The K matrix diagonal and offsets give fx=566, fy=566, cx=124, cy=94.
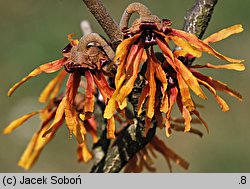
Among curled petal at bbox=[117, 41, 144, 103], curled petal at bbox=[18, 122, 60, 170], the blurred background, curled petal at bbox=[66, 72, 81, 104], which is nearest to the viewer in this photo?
curled petal at bbox=[117, 41, 144, 103]

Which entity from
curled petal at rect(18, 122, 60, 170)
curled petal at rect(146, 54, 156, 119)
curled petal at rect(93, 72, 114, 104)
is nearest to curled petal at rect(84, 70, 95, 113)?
curled petal at rect(93, 72, 114, 104)

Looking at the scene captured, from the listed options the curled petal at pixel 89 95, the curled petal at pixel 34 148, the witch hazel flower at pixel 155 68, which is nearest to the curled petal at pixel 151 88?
the witch hazel flower at pixel 155 68

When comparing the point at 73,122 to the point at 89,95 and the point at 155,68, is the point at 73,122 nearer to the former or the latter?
the point at 89,95

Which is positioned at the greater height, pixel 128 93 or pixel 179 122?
pixel 128 93

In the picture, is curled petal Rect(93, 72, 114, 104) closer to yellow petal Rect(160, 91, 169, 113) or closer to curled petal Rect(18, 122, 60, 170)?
yellow petal Rect(160, 91, 169, 113)

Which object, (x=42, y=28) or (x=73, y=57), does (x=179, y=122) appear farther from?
(x=42, y=28)

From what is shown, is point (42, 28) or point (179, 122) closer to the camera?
point (179, 122)

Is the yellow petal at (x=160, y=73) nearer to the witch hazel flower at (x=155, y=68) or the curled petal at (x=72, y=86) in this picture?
the witch hazel flower at (x=155, y=68)

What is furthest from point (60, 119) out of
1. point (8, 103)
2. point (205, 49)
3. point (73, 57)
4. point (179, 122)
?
point (8, 103)
